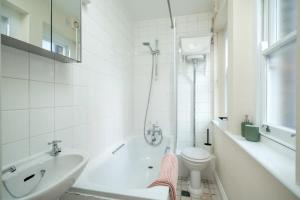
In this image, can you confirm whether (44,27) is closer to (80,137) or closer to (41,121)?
(41,121)

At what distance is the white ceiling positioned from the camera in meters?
2.38

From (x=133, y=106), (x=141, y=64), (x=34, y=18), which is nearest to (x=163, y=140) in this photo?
(x=133, y=106)

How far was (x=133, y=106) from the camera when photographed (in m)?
2.95

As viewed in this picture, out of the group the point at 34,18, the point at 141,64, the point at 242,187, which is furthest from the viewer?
the point at 141,64

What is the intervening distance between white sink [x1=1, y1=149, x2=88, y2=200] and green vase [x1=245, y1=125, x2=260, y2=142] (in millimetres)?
1304

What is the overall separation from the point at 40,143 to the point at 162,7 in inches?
96.6

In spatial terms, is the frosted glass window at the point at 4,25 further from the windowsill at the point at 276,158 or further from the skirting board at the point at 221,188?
the skirting board at the point at 221,188

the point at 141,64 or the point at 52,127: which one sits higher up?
the point at 141,64

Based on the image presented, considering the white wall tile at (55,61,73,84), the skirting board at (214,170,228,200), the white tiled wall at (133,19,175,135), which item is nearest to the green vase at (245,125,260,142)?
the skirting board at (214,170,228,200)

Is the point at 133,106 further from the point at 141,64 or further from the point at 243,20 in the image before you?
the point at 243,20

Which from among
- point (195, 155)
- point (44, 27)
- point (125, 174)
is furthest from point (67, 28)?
point (195, 155)

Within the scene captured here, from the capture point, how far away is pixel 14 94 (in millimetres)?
916

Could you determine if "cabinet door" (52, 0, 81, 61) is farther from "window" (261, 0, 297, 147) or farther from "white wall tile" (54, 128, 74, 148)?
"window" (261, 0, 297, 147)

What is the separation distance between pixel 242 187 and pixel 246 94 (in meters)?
0.82
